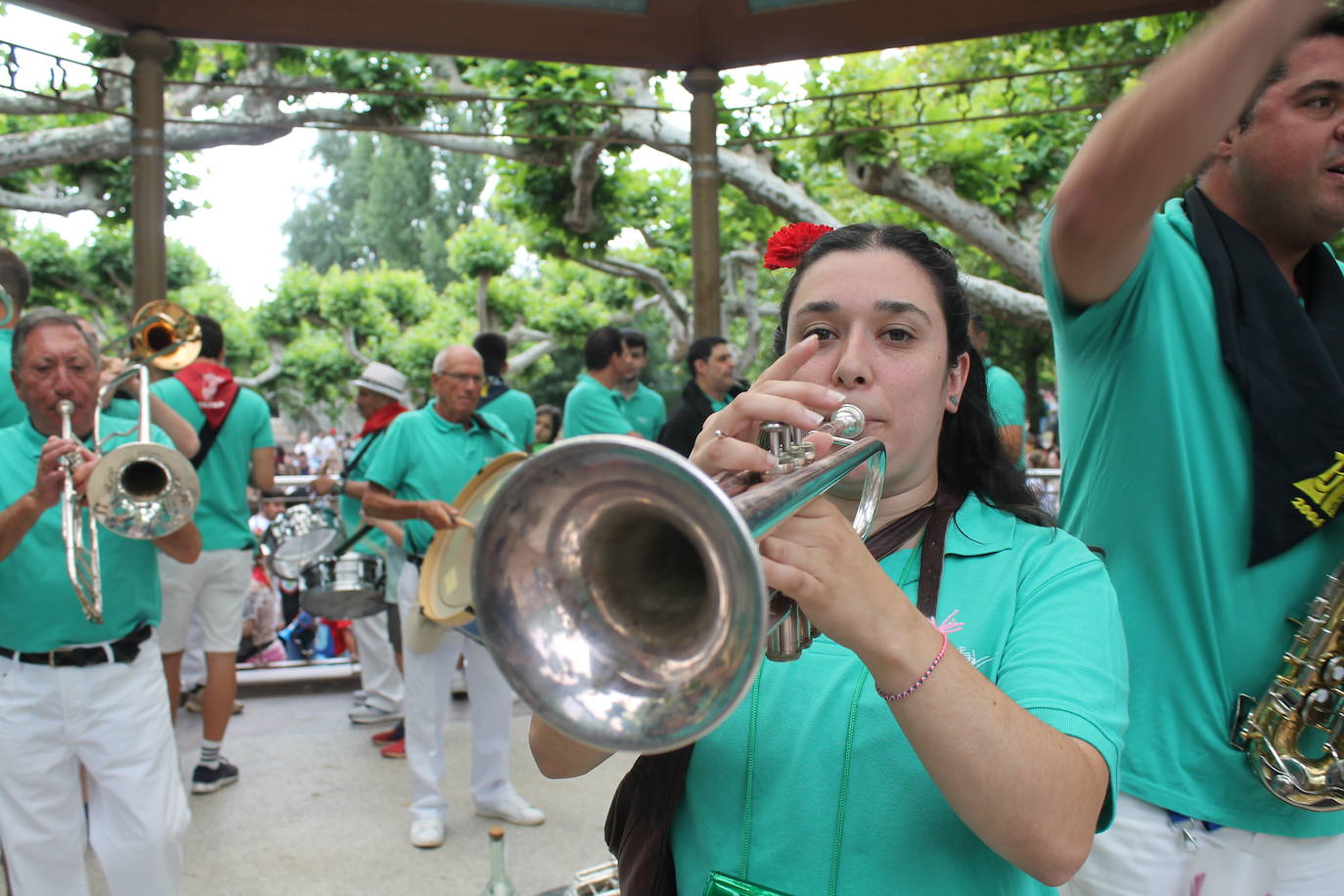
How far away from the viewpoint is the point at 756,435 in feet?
4.74

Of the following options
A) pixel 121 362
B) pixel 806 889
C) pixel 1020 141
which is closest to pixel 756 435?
pixel 806 889

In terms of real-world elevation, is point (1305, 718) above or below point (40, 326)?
below

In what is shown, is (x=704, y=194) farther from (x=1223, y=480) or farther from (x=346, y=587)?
(x=1223, y=480)

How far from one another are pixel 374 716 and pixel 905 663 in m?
5.91

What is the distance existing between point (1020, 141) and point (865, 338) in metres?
9.25

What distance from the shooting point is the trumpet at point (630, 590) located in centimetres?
110

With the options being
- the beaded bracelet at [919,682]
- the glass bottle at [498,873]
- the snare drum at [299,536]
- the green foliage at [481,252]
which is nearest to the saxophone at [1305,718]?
the beaded bracelet at [919,682]

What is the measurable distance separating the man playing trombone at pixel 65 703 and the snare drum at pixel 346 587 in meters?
2.60

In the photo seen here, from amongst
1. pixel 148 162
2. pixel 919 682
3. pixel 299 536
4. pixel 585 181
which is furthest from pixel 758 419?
pixel 585 181

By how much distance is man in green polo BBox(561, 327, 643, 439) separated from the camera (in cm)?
703

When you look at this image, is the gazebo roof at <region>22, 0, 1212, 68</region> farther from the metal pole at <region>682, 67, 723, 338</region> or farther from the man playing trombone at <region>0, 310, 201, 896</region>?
the man playing trombone at <region>0, 310, 201, 896</region>

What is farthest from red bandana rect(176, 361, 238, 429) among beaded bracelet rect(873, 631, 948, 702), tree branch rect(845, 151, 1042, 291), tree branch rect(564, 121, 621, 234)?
tree branch rect(845, 151, 1042, 291)

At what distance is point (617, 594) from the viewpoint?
4.21 feet

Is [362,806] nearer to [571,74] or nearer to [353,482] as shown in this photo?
[353,482]
